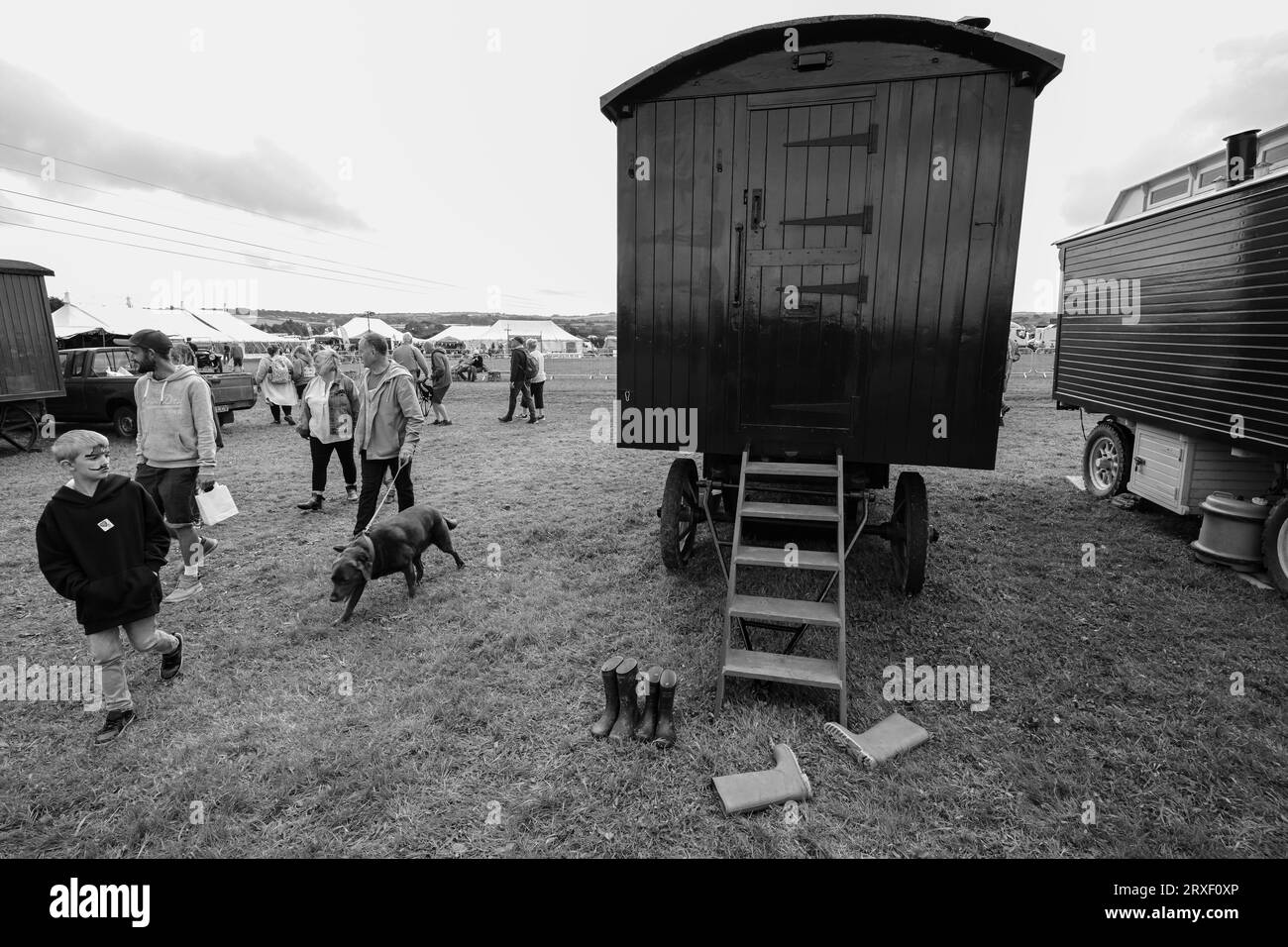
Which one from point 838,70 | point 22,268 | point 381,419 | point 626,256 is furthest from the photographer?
point 22,268

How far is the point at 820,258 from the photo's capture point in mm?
4332

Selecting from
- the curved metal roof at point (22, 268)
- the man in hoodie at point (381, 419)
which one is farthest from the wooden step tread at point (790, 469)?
the curved metal roof at point (22, 268)

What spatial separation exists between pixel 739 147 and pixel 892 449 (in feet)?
8.08

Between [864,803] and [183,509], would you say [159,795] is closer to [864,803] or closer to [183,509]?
[183,509]

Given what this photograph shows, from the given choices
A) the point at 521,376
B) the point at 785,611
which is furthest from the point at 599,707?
the point at 521,376

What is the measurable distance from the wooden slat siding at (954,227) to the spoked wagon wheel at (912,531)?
1.72 feet

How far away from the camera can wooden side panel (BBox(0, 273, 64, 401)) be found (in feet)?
35.4

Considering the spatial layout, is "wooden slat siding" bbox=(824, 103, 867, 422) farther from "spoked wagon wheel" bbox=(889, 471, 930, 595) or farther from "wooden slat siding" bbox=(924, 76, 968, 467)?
"spoked wagon wheel" bbox=(889, 471, 930, 595)

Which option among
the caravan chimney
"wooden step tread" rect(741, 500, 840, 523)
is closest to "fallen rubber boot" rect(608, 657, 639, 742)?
"wooden step tread" rect(741, 500, 840, 523)

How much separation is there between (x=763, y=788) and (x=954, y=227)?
3.68 m

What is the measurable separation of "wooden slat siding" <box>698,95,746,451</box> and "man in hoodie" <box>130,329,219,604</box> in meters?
3.84

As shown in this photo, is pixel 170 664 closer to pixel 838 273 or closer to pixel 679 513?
pixel 679 513

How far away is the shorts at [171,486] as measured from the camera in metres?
4.74
